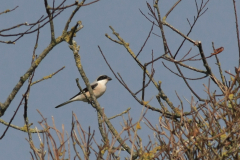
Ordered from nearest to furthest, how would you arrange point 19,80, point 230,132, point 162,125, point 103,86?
point 230,132, point 162,125, point 19,80, point 103,86

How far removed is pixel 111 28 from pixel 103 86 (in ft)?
14.4

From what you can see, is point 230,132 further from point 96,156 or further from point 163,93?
point 163,93

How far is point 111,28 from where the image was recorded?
667cm

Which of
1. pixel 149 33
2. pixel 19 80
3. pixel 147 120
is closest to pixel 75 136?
pixel 147 120

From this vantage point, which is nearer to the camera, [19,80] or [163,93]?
[19,80]

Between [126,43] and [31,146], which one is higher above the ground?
[126,43]

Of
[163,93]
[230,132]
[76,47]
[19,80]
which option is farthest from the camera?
[163,93]

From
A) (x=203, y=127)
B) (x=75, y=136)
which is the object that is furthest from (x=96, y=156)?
(x=203, y=127)

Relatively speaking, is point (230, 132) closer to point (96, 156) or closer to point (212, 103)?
point (212, 103)

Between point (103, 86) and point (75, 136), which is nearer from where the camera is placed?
point (75, 136)

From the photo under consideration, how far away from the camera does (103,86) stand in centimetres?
1094

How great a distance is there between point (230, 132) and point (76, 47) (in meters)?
2.08

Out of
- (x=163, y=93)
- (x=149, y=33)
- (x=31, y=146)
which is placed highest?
(x=149, y=33)

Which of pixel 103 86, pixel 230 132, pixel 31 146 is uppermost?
pixel 103 86
